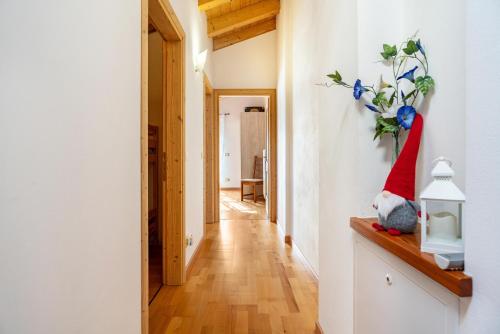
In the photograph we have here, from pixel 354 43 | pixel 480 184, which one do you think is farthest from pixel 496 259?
pixel 354 43

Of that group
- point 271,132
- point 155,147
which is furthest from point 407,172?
point 271,132

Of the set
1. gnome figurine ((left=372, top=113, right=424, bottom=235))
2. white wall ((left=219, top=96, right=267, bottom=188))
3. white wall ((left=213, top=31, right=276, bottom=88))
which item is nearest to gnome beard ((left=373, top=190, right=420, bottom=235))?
gnome figurine ((left=372, top=113, right=424, bottom=235))

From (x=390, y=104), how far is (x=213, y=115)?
3.86 metres

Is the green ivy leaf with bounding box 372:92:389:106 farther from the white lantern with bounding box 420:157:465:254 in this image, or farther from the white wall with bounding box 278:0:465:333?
the white lantern with bounding box 420:157:465:254

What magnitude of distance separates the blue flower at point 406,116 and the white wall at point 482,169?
0.44 metres

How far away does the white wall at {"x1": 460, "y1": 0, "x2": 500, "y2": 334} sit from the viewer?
580 mm

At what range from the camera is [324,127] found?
1.72 metres

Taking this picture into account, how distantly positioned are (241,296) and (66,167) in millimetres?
1753

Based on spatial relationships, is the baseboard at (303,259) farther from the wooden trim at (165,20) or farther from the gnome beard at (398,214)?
the wooden trim at (165,20)

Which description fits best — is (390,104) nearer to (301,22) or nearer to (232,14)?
(301,22)

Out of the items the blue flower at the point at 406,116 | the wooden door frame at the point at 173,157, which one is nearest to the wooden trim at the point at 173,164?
the wooden door frame at the point at 173,157

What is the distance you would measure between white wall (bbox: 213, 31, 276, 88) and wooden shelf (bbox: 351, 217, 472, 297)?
4.05 m

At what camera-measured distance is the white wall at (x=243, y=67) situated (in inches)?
194

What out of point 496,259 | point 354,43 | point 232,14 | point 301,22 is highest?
point 232,14
